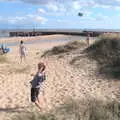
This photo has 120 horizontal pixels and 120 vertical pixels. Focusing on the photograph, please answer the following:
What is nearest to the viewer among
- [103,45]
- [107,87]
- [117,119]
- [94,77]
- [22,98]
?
[117,119]

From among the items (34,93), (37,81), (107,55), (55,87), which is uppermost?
(37,81)

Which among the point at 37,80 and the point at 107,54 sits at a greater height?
the point at 37,80

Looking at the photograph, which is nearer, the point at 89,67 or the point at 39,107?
the point at 39,107

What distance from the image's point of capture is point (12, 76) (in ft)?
51.2

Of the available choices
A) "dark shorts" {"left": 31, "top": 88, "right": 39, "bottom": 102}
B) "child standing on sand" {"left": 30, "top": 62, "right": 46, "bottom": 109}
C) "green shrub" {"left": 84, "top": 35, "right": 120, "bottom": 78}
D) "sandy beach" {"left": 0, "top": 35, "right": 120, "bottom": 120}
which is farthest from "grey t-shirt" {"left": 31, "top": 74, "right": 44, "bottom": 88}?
"green shrub" {"left": 84, "top": 35, "right": 120, "bottom": 78}

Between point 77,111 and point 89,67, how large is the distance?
31.0 feet

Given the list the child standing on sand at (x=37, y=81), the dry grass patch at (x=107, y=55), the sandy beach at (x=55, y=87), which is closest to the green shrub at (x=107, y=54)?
the dry grass patch at (x=107, y=55)

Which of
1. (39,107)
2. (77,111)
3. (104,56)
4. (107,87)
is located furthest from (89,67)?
(77,111)

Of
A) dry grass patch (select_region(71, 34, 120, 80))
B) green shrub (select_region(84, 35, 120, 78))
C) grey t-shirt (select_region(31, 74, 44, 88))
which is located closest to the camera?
grey t-shirt (select_region(31, 74, 44, 88))

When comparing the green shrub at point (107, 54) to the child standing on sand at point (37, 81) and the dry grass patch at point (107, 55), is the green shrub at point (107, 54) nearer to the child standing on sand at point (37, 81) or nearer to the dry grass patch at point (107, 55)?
the dry grass patch at point (107, 55)

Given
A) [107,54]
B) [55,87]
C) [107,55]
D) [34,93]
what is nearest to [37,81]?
[34,93]

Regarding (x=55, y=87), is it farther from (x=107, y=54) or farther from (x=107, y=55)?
(x=107, y=54)

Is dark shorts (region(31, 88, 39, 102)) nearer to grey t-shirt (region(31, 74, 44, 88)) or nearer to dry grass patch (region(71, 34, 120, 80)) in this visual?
grey t-shirt (region(31, 74, 44, 88))

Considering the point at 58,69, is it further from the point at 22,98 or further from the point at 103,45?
the point at 22,98
